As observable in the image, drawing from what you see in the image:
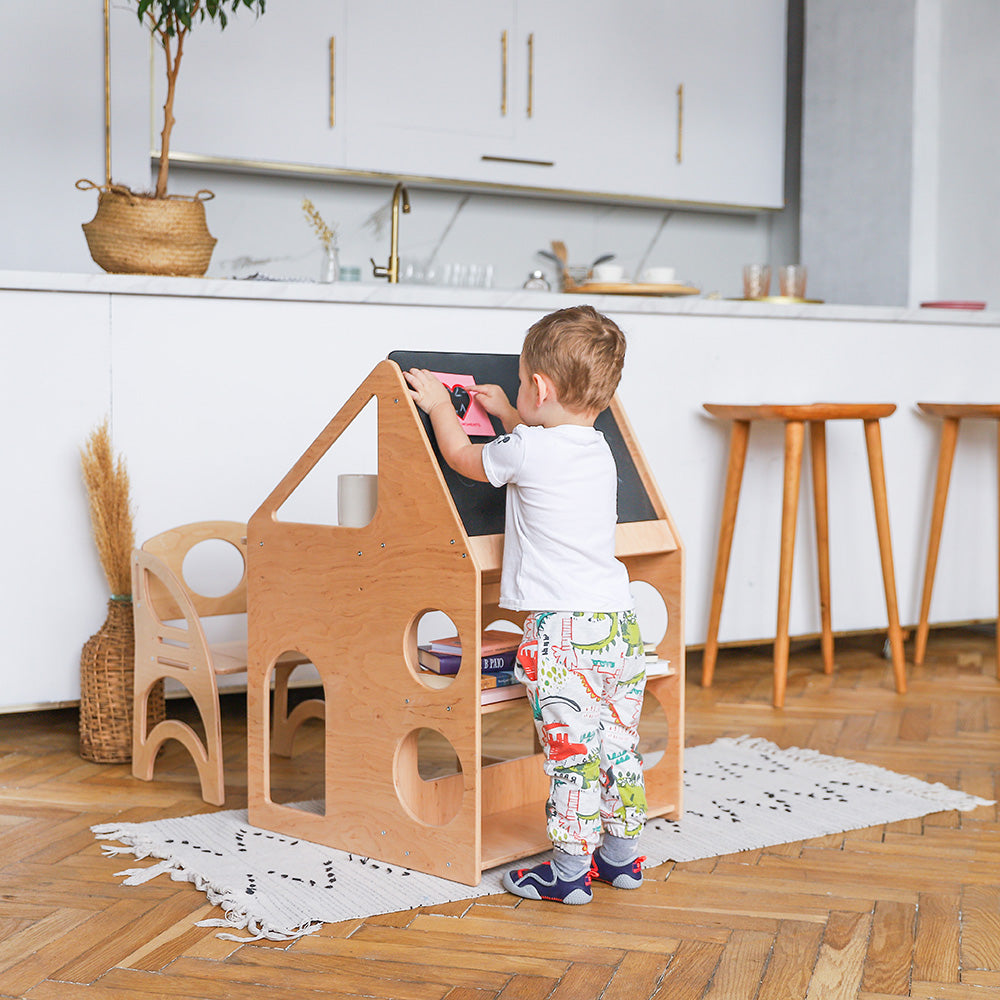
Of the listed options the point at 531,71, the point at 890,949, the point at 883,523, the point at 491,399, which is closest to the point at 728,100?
the point at 531,71

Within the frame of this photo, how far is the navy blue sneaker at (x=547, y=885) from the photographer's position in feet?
6.06

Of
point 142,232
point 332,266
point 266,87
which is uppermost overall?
point 266,87

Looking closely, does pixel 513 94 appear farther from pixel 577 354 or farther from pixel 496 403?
pixel 577 354

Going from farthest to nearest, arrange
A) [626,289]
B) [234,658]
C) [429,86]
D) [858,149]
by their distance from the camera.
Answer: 1. [858,149]
2. [429,86]
3. [626,289]
4. [234,658]

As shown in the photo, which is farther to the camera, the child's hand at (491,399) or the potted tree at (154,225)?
the potted tree at (154,225)

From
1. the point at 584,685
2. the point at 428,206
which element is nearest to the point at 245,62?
the point at 428,206

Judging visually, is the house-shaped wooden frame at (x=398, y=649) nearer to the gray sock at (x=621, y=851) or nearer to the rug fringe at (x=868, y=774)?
the gray sock at (x=621, y=851)

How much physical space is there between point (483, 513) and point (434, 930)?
62 cm

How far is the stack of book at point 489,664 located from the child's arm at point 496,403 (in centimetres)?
36

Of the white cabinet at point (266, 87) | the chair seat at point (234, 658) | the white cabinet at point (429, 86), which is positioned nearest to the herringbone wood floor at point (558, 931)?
the chair seat at point (234, 658)

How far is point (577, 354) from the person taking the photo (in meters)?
1.85

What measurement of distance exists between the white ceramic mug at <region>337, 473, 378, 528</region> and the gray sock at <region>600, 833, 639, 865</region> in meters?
0.64

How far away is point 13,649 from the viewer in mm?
2660

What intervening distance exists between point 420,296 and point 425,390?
0.99 metres
